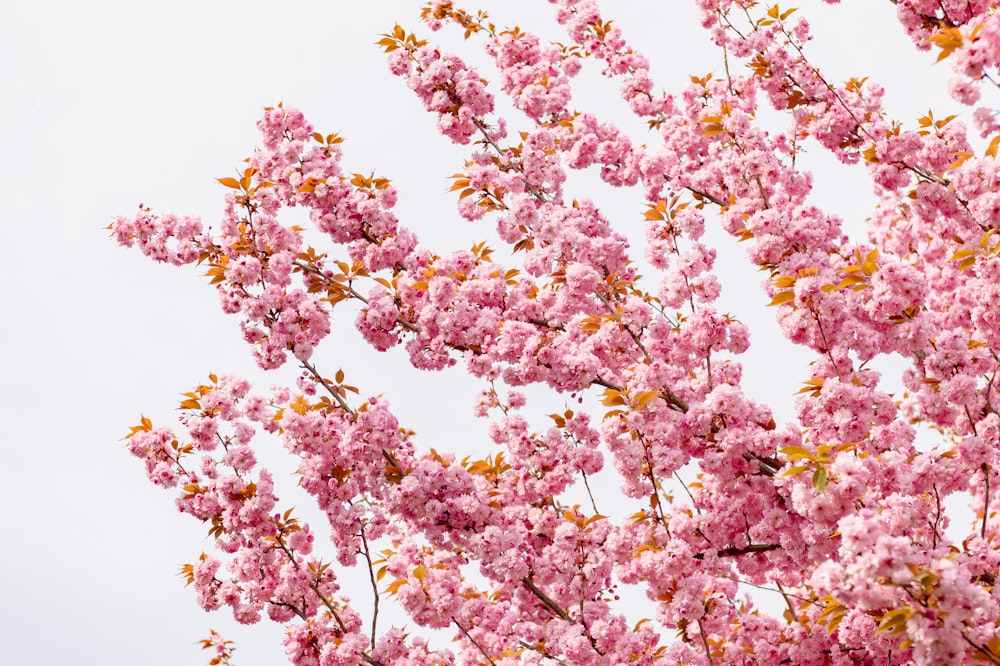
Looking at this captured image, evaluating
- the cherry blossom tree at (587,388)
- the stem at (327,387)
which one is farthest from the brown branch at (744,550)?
the stem at (327,387)

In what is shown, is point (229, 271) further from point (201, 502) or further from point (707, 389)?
point (707, 389)

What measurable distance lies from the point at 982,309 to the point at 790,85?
322 cm

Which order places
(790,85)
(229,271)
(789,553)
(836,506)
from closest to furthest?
1. (836,506)
2. (789,553)
3. (229,271)
4. (790,85)

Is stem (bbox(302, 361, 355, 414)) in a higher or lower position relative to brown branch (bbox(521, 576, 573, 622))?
higher

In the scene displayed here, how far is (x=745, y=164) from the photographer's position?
25.9ft

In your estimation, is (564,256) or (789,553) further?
(564,256)

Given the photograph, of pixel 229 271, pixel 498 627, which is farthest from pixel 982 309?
pixel 229 271

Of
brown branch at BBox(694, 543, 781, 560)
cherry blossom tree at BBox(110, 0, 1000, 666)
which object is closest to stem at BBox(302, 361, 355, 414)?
cherry blossom tree at BBox(110, 0, 1000, 666)

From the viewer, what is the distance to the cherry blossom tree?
21.5 ft

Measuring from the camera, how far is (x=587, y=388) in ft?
23.4

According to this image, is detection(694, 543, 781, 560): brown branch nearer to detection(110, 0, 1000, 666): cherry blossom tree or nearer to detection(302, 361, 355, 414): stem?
detection(110, 0, 1000, 666): cherry blossom tree

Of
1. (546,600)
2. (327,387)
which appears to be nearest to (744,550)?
(546,600)

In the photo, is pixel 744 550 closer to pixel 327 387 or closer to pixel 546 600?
pixel 546 600

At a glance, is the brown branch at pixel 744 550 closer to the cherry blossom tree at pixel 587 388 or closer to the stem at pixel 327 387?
the cherry blossom tree at pixel 587 388
